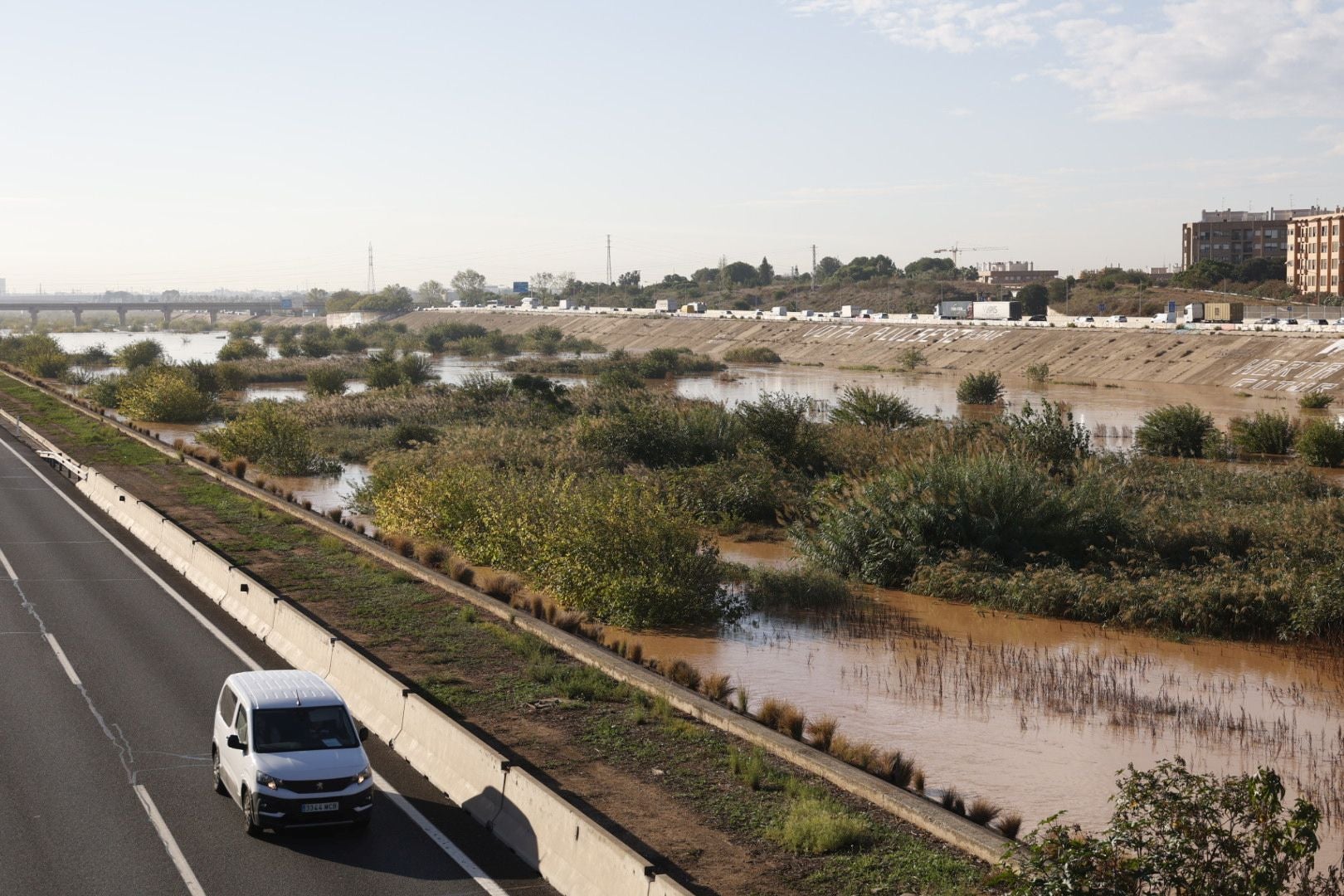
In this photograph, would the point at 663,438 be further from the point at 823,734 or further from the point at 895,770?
the point at 895,770

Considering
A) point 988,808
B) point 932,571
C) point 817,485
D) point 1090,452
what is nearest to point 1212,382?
point 1090,452

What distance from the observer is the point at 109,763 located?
15.5 m

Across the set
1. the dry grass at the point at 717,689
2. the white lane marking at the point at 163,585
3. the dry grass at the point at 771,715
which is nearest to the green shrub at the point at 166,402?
the white lane marking at the point at 163,585

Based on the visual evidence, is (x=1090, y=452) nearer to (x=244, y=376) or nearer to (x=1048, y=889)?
(x=1048, y=889)

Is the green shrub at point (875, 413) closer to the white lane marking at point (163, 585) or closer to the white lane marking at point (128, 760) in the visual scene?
the white lane marking at point (163, 585)

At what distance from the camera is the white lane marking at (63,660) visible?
63.3ft

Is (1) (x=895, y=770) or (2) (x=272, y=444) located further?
(2) (x=272, y=444)

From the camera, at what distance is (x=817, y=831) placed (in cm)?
1297

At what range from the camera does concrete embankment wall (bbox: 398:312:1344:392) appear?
8538cm

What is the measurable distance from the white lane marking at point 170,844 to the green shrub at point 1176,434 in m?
46.1

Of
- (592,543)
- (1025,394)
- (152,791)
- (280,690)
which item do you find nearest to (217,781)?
(152,791)

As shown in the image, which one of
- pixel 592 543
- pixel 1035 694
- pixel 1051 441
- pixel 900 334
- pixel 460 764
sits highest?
pixel 900 334

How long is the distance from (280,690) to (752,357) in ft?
384

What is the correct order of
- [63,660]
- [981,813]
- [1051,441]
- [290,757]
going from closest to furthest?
[290,757], [981,813], [63,660], [1051,441]
